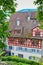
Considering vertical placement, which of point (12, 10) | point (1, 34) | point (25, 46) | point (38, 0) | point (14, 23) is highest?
point (38, 0)

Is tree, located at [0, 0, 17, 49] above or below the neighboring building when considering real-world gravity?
above

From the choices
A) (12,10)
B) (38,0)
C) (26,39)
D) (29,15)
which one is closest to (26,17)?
(29,15)

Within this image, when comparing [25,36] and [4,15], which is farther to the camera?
[25,36]

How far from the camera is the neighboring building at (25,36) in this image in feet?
39.5

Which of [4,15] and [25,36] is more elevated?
[4,15]

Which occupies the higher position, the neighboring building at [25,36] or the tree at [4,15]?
the tree at [4,15]

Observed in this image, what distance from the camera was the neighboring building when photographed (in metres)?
12.1

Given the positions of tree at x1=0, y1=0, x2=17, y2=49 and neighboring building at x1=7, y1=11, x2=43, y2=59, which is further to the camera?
neighboring building at x1=7, y1=11, x2=43, y2=59

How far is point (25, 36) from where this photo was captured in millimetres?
12422

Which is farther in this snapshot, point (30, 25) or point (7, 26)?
point (30, 25)

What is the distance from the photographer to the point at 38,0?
4.20m

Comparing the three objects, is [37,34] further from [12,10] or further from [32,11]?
[12,10]

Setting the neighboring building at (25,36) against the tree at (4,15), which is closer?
the tree at (4,15)

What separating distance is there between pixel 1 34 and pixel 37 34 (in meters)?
7.44
